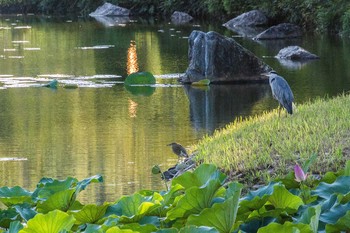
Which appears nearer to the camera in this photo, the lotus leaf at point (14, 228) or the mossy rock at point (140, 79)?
the lotus leaf at point (14, 228)

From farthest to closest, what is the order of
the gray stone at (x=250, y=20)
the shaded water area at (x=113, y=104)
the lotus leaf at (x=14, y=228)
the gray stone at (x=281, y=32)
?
1. the gray stone at (x=250, y=20)
2. the gray stone at (x=281, y=32)
3. the shaded water area at (x=113, y=104)
4. the lotus leaf at (x=14, y=228)

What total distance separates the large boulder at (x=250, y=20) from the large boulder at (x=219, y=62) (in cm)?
2128

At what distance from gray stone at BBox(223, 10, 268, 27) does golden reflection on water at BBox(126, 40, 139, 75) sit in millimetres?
11324

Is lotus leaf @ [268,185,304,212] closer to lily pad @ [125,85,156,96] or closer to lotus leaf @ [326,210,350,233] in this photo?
lotus leaf @ [326,210,350,233]

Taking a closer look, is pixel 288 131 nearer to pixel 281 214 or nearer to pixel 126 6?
pixel 281 214

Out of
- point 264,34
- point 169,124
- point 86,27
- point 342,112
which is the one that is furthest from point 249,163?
point 86,27

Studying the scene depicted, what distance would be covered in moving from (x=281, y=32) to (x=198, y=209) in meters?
33.3

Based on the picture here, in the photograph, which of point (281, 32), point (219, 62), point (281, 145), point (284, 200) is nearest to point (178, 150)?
point (281, 145)

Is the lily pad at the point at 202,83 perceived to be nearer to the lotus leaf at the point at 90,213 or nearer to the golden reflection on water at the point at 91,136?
the golden reflection on water at the point at 91,136

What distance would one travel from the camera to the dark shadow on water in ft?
53.8

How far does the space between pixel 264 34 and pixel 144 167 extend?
24.8 m

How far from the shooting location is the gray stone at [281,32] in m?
36.2

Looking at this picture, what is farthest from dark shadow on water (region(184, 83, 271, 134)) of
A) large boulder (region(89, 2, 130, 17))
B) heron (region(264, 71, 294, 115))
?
large boulder (region(89, 2, 130, 17))

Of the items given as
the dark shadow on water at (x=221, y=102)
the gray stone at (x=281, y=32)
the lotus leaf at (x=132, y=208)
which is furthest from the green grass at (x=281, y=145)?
the gray stone at (x=281, y=32)
